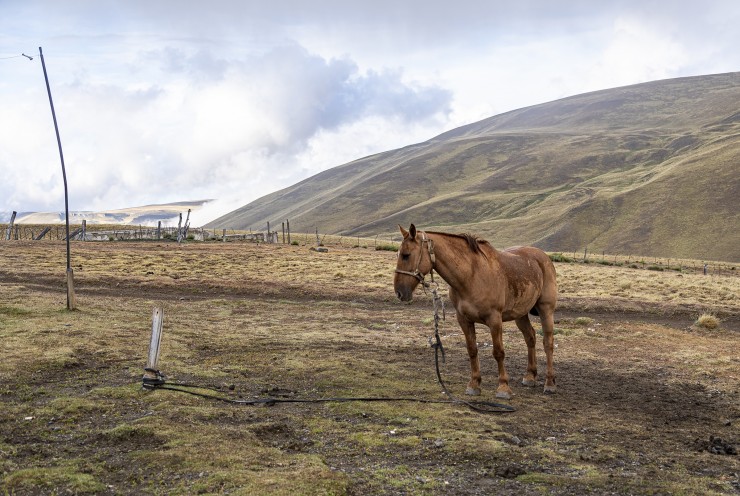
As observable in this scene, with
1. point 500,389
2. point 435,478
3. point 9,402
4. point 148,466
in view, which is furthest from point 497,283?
point 9,402

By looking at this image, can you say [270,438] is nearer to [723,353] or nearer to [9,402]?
[9,402]

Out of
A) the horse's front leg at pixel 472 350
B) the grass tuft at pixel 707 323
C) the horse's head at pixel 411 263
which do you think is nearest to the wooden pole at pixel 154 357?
the horse's head at pixel 411 263

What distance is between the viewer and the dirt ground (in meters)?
6.95

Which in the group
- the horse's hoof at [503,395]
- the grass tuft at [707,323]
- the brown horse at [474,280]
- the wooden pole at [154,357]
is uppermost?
the brown horse at [474,280]

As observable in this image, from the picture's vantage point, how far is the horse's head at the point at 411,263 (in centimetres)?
998

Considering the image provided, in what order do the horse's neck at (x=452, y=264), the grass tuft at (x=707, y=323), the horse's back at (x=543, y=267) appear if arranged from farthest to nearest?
the grass tuft at (x=707, y=323), the horse's back at (x=543, y=267), the horse's neck at (x=452, y=264)

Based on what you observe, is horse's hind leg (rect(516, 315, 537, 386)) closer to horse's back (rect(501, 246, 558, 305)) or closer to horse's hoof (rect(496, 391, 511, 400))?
horse's back (rect(501, 246, 558, 305))

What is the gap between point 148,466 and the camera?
711 centimetres

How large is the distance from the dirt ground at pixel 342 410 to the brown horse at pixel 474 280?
973 mm

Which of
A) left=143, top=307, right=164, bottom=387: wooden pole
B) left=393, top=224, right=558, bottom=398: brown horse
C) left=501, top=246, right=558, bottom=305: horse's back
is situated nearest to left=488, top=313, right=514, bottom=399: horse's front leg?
left=393, top=224, right=558, bottom=398: brown horse

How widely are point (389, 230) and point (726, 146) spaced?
95956 millimetres

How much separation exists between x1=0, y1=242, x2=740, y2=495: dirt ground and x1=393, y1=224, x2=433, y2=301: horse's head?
191 centimetres

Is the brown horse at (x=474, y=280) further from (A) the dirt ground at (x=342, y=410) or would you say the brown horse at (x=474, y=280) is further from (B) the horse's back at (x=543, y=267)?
(A) the dirt ground at (x=342, y=410)

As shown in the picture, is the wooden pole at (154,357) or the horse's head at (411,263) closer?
the horse's head at (411,263)
